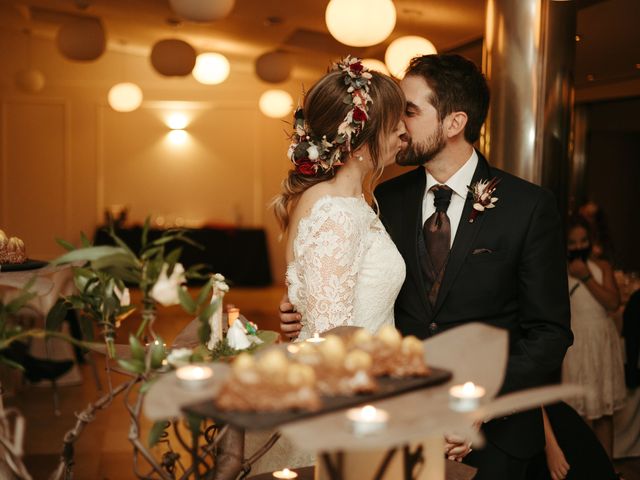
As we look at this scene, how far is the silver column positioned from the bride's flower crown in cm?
156

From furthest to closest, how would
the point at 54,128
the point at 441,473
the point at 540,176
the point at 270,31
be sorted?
the point at 54,128, the point at 270,31, the point at 540,176, the point at 441,473

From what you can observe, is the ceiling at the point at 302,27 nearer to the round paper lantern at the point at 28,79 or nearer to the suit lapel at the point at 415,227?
the round paper lantern at the point at 28,79

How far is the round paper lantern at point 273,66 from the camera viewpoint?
849 centimetres

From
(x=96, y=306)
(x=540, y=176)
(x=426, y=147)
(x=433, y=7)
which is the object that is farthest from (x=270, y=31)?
(x=96, y=306)

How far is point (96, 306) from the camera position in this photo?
1.53 metres

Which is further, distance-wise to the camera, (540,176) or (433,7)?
(433,7)

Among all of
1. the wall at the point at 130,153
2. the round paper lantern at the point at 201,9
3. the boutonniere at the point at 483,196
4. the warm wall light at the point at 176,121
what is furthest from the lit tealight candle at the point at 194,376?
the warm wall light at the point at 176,121

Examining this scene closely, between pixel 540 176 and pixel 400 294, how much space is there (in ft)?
4.87

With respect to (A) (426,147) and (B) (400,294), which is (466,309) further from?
(A) (426,147)

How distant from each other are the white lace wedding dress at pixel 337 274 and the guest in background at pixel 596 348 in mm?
2637

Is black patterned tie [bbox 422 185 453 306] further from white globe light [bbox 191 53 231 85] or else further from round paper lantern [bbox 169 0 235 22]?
white globe light [bbox 191 53 231 85]

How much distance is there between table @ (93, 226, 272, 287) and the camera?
1207 centimetres

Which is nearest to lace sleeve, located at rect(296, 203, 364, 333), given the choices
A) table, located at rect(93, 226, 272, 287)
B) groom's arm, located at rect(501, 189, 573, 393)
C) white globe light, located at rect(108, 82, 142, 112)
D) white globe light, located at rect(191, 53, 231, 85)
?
groom's arm, located at rect(501, 189, 573, 393)

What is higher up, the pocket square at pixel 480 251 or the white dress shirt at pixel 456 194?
the white dress shirt at pixel 456 194
